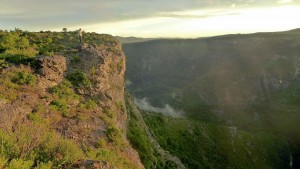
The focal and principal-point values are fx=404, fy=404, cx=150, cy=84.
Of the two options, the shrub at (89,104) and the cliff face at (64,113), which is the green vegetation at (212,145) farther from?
the shrub at (89,104)

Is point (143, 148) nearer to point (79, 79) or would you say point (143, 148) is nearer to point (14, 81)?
point (79, 79)

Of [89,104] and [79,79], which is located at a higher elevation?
[79,79]

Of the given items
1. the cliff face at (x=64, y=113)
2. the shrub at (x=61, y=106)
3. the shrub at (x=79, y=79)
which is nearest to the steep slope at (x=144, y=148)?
the cliff face at (x=64, y=113)

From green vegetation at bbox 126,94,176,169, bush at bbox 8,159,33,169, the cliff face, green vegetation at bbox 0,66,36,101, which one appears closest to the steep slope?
green vegetation at bbox 126,94,176,169

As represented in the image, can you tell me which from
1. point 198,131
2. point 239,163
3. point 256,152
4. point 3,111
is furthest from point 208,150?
point 3,111

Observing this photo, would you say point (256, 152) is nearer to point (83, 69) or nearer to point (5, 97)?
point (83, 69)

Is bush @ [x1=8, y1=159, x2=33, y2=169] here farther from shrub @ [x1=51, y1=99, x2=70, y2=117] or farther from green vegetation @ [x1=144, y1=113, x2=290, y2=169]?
green vegetation @ [x1=144, y1=113, x2=290, y2=169]

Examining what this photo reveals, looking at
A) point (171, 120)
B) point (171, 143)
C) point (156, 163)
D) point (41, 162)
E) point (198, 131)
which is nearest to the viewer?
point (41, 162)

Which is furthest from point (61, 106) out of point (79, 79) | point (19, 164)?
point (19, 164)
